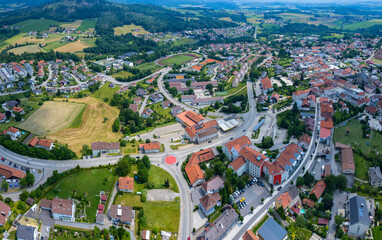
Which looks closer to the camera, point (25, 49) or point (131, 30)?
point (25, 49)

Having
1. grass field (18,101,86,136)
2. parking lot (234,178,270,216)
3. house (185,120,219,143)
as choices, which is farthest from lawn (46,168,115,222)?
parking lot (234,178,270,216)

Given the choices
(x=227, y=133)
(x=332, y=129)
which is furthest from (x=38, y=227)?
(x=332, y=129)

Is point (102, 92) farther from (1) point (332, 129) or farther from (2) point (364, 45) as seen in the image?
(2) point (364, 45)

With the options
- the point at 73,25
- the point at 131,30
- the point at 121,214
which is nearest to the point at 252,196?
the point at 121,214

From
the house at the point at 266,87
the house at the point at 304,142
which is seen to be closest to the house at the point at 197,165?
the house at the point at 304,142

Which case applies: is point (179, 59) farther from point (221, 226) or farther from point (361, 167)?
point (221, 226)

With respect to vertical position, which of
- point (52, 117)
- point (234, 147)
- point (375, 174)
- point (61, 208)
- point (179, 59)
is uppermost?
point (234, 147)

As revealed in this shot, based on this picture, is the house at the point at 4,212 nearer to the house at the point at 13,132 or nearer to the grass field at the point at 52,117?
the grass field at the point at 52,117
